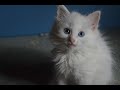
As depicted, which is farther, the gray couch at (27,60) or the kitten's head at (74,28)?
the gray couch at (27,60)

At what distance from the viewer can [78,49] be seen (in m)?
1.23

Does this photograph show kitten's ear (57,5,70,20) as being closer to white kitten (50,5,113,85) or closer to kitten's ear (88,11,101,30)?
white kitten (50,5,113,85)

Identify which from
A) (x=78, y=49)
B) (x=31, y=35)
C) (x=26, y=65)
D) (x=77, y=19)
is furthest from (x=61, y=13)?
(x=31, y=35)

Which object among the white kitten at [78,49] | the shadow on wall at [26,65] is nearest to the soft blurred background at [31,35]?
the shadow on wall at [26,65]

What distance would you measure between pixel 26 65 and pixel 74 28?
0.46 meters

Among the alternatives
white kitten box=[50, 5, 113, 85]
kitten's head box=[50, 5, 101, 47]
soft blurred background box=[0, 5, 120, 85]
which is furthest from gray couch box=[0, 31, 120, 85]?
kitten's head box=[50, 5, 101, 47]

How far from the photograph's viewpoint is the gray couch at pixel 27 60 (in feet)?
4.54

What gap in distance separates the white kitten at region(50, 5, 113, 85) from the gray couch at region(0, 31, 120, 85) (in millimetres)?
143

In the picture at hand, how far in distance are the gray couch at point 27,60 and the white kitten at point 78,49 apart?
143mm

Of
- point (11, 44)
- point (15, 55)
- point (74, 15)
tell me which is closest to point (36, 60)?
point (15, 55)

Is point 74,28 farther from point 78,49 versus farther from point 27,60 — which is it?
point 27,60

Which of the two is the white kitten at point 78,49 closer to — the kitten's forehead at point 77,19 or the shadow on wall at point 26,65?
the kitten's forehead at point 77,19
